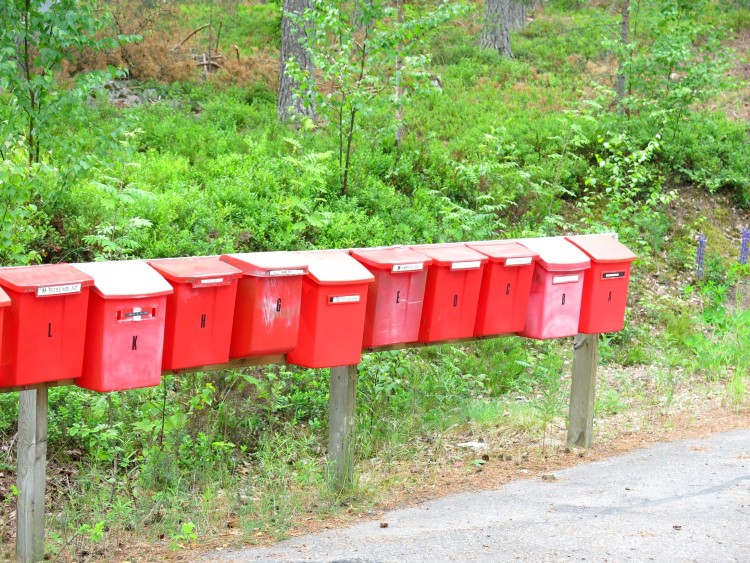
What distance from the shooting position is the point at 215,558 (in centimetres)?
469

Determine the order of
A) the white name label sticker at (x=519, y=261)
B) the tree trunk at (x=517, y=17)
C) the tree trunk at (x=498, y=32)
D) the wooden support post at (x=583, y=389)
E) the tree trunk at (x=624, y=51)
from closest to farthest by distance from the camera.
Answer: the white name label sticker at (x=519, y=261), the wooden support post at (x=583, y=389), the tree trunk at (x=624, y=51), the tree trunk at (x=498, y=32), the tree trunk at (x=517, y=17)

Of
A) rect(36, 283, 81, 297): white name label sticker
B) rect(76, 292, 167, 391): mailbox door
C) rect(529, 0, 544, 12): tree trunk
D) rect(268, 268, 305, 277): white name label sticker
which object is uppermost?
rect(529, 0, 544, 12): tree trunk

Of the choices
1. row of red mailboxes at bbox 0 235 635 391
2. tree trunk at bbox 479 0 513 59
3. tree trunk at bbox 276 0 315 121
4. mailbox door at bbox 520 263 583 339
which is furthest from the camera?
tree trunk at bbox 479 0 513 59

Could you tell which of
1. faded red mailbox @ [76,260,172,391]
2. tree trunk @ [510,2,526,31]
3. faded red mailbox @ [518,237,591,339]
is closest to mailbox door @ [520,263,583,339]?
faded red mailbox @ [518,237,591,339]

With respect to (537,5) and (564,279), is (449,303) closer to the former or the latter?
(564,279)

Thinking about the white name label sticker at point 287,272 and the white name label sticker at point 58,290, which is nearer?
the white name label sticker at point 58,290

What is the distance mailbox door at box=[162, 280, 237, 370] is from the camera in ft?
15.5

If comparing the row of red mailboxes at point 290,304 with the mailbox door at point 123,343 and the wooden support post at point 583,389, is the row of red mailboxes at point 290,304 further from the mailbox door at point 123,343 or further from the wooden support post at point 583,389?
the wooden support post at point 583,389

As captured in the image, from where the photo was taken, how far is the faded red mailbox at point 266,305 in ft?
16.3

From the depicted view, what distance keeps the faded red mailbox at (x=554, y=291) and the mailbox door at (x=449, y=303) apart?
507 millimetres

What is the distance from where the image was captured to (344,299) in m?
5.20

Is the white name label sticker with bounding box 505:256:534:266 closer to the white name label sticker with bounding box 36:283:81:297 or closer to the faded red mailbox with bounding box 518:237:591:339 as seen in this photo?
the faded red mailbox with bounding box 518:237:591:339

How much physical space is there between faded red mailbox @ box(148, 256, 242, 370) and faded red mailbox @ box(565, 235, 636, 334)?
268 centimetres

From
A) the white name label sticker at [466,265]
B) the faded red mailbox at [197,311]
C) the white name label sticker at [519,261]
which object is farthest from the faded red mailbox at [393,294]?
the faded red mailbox at [197,311]
